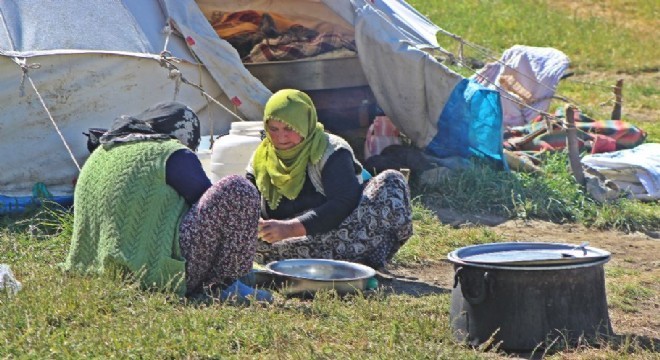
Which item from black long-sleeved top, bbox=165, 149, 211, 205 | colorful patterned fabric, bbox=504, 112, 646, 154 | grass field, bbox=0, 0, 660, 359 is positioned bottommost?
grass field, bbox=0, 0, 660, 359

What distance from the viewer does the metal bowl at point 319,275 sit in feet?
16.8

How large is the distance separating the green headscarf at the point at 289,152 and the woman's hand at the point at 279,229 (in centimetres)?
24

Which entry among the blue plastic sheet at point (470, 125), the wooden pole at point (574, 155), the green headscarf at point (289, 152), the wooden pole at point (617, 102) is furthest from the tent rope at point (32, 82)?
the wooden pole at point (617, 102)

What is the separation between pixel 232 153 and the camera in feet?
21.6

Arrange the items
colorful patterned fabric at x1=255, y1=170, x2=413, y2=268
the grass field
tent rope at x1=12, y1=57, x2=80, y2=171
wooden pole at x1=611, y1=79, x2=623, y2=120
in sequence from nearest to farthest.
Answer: the grass field → colorful patterned fabric at x1=255, y1=170, x2=413, y2=268 → tent rope at x1=12, y1=57, x2=80, y2=171 → wooden pole at x1=611, y1=79, x2=623, y2=120

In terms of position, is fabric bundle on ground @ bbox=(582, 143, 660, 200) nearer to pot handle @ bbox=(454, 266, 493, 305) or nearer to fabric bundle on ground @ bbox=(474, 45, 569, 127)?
fabric bundle on ground @ bbox=(474, 45, 569, 127)

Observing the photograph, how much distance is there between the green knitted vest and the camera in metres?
4.65

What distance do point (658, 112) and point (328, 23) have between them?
4.18 metres

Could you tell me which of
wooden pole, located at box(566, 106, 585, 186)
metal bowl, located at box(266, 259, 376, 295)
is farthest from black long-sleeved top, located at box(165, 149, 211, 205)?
wooden pole, located at box(566, 106, 585, 186)

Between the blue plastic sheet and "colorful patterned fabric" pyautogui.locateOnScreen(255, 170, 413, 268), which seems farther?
the blue plastic sheet

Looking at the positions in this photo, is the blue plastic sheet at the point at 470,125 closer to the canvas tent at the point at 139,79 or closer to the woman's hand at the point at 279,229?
the canvas tent at the point at 139,79

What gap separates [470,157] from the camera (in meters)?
7.98

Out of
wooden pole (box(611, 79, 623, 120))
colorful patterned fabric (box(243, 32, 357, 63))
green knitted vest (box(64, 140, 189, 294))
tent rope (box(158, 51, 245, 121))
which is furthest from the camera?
wooden pole (box(611, 79, 623, 120))

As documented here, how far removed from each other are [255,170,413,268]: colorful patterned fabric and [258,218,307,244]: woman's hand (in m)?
0.20
